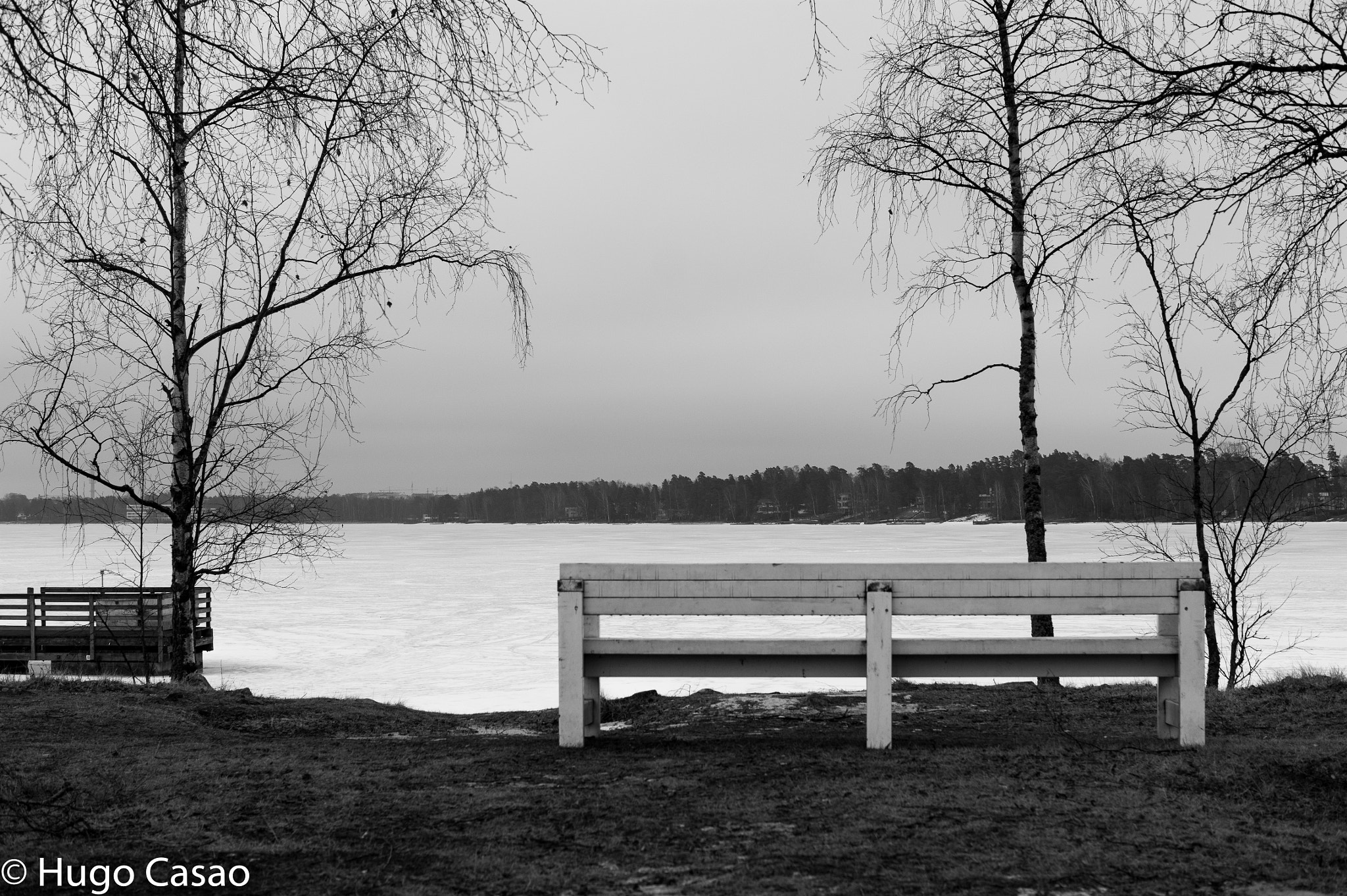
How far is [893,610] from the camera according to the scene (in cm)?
548

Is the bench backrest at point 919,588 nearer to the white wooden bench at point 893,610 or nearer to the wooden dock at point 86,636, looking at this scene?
the white wooden bench at point 893,610

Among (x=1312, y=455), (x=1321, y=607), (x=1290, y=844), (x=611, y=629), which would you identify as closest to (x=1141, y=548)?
(x=1312, y=455)

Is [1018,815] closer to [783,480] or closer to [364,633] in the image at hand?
[364,633]

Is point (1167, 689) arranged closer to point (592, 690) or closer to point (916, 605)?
point (916, 605)

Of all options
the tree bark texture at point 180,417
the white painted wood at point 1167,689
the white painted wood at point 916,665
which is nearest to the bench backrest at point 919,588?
the white painted wood at point 1167,689

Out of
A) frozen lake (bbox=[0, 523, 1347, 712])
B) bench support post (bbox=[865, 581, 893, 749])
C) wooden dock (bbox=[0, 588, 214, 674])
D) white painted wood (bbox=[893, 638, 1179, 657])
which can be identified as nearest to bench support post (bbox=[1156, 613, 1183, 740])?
white painted wood (bbox=[893, 638, 1179, 657])

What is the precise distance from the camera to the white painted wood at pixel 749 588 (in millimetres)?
5492

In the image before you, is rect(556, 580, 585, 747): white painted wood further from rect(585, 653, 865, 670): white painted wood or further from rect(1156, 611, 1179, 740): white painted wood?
rect(1156, 611, 1179, 740): white painted wood

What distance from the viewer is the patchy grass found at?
3496 mm

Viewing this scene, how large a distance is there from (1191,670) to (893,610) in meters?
1.52

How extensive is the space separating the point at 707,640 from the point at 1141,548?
9578mm

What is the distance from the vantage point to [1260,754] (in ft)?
17.2

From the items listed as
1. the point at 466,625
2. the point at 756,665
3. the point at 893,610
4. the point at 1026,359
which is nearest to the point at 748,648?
the point at 756,665

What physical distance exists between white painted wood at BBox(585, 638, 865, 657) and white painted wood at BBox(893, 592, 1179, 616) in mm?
323
